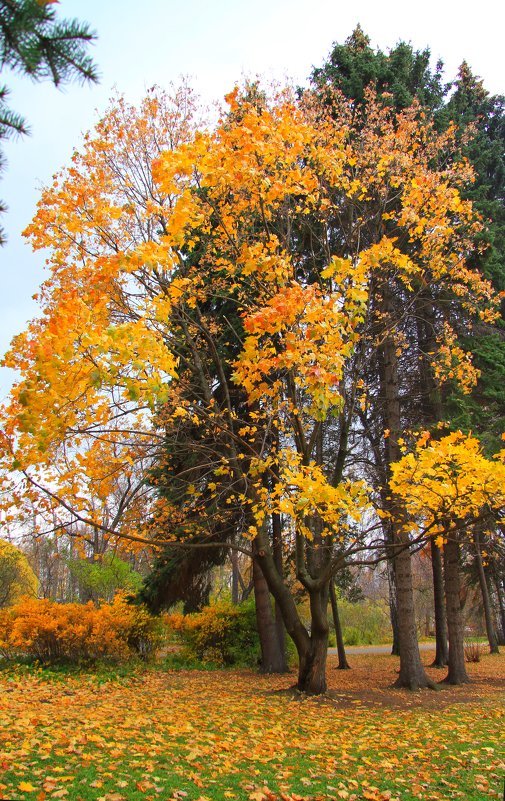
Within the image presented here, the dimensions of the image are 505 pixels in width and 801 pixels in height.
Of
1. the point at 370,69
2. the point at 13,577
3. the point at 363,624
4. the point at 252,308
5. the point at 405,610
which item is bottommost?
the point at 363,624

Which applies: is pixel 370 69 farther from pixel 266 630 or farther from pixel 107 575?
pixel 107 575

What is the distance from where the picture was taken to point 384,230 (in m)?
9.34

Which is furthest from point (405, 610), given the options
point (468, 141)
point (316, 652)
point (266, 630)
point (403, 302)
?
point (468, 141)

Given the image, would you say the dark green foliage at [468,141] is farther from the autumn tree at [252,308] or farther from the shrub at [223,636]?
the shrub at [223,636]

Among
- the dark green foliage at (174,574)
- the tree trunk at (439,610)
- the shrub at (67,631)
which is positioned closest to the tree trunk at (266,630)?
the dark green foliage at (174,574)

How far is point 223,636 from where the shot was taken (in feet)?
42.9

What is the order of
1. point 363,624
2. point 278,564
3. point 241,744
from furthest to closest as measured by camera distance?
point 363,624, point 278,564, point 241,744

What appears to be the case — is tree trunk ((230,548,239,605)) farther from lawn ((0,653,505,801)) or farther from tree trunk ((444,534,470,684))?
lawn ((0,653,505,801))

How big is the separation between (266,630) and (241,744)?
726 centimetres

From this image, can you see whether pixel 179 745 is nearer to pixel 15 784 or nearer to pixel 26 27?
pixel 15 784

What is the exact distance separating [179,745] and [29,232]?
5.86 m

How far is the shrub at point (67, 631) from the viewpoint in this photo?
10.2m

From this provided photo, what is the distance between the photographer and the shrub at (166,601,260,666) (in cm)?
1292

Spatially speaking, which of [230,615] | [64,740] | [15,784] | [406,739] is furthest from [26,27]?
[230,615]
